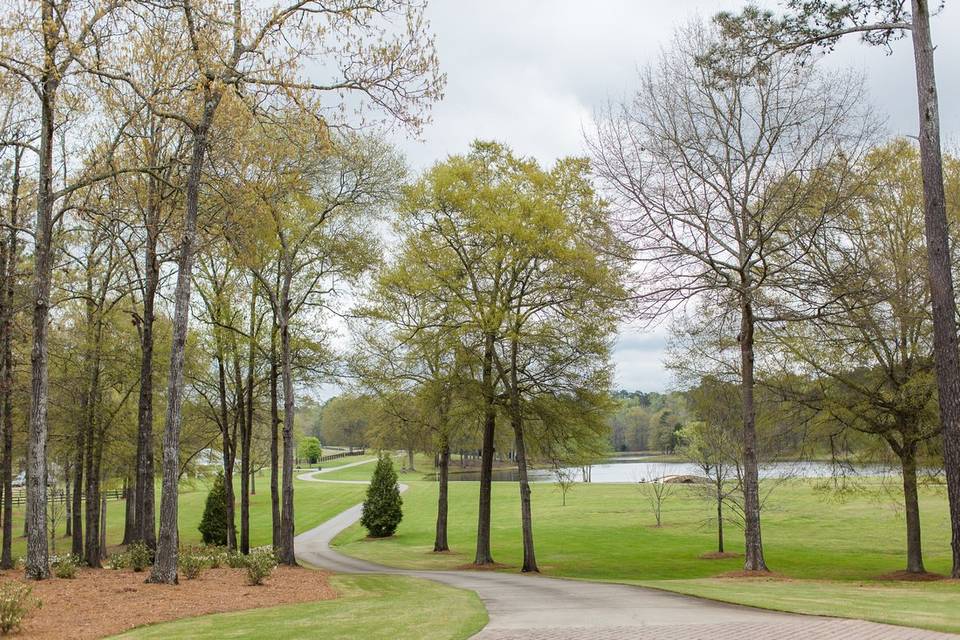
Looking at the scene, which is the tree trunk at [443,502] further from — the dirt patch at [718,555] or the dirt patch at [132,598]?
the dirt patch at [132,598]


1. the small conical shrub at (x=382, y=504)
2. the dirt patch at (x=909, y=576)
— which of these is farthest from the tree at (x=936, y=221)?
the small conical shrub at (x=382, y=504)

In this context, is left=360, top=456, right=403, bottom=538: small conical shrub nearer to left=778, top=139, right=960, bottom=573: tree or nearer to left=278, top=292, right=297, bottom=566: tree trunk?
left=278, top=292, right=297, bottom=566: tree trunk

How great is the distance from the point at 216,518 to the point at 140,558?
20.3 meters

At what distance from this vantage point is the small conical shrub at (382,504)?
123 ft

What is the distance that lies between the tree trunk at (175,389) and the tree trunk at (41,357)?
2.03 metres

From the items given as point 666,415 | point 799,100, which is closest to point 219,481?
point 799,100

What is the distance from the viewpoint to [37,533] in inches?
506

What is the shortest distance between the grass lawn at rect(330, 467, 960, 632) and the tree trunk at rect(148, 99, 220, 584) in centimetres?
943

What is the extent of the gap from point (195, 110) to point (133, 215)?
7323 millimetres

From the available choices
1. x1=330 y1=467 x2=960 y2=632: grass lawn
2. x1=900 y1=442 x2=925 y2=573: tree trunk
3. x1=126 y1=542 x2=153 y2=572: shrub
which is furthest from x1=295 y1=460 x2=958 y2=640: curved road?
x1=900 y1=442 x2=925 y2=573: tree trunk

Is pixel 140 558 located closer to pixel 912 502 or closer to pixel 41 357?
pixel 41 357

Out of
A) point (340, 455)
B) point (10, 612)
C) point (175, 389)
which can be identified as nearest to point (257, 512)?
point (175, 389)

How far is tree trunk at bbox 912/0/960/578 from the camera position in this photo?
527 inches

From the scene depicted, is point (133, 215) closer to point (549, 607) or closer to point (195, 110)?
point (195, 110)
